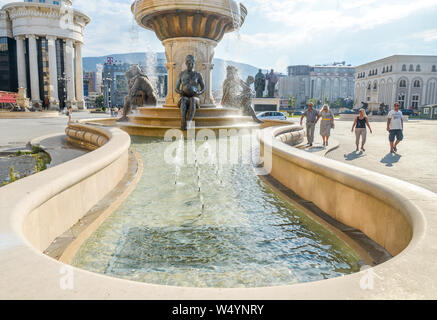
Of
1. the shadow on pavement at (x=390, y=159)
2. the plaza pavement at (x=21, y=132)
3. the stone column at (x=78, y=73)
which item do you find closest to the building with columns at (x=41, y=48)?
the stone column at (x=78, y=73)

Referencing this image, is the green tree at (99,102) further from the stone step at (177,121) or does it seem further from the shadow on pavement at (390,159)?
the shadow on pavement at (390,159)

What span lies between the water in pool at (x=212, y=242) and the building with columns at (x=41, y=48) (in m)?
72.2

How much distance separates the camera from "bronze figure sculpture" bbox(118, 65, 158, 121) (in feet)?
46.5

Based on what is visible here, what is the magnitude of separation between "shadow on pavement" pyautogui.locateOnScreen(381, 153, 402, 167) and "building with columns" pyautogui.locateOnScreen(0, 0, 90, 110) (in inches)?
2756

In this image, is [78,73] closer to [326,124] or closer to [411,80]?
[326,124]

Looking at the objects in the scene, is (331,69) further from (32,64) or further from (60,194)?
(60,194)

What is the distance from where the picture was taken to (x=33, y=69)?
71750 mm

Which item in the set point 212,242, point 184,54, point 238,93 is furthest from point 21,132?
point 212,242

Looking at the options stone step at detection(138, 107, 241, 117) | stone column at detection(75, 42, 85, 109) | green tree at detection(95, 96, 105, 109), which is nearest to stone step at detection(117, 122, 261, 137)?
stone step at detection(138, 107, 241, 117)

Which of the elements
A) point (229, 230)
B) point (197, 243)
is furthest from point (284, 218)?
point (197, 243)

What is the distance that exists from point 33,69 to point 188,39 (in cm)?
7058

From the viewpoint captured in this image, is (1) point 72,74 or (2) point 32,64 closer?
(2) point 32,64
